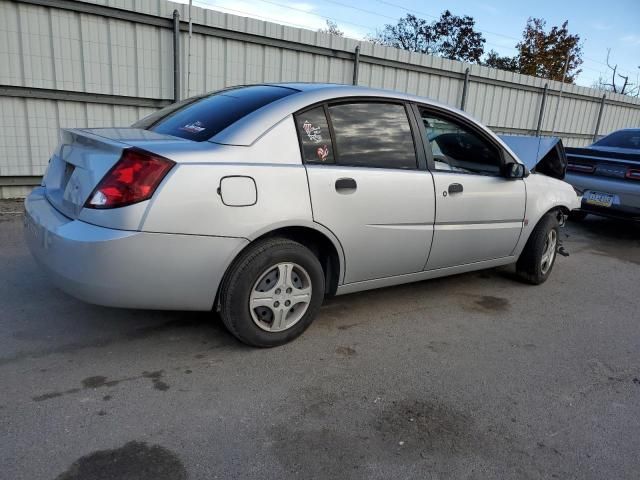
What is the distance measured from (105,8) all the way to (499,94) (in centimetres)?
945

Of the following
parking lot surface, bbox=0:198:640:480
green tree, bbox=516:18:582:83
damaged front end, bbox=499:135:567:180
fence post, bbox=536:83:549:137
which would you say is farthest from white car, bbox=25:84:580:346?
green tree, bbox=516:18:582:83

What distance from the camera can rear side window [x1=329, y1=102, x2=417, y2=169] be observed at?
331 centimetres

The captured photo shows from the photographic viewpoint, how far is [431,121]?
3836 millimetres

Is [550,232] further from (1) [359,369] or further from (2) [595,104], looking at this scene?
(2) [595,104]

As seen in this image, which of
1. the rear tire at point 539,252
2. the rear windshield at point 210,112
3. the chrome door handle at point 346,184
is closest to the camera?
the rear windshield at point 210,112

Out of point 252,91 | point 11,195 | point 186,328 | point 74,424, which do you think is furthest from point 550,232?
point 11,195

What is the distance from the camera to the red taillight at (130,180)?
8.42 ft

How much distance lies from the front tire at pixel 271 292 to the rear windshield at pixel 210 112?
78 centimetres

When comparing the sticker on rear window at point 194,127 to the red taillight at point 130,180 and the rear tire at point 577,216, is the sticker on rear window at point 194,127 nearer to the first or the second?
the red taillight at point 130,180

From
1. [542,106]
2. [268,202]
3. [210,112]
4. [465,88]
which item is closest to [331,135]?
[268,202]

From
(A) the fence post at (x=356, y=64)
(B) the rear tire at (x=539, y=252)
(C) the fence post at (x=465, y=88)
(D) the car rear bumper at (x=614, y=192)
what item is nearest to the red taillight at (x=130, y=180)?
(B) the rear tire at (x=539, y=252)

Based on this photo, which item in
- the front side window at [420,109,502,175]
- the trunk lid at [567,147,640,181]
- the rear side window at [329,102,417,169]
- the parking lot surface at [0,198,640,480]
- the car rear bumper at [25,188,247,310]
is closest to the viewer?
the parking lot surface at [0,198,640,480]

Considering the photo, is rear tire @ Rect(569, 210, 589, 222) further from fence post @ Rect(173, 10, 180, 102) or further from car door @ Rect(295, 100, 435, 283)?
fence post @ Rect(173, 10, 180, 102)

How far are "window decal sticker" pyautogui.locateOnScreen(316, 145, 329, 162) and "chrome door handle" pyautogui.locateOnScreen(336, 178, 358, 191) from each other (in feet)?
0.55
